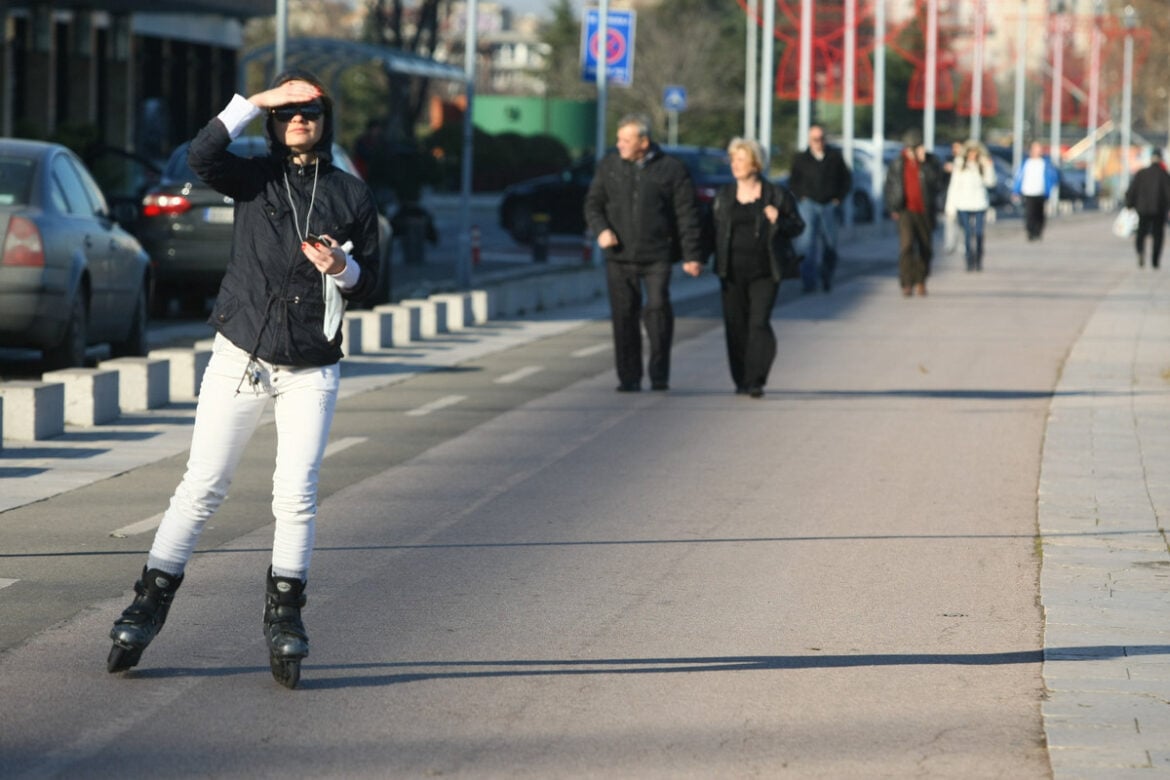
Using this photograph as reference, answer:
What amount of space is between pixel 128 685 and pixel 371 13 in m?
53.3

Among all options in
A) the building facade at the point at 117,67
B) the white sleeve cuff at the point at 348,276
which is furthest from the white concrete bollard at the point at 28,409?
the building facade at the point at 117,67

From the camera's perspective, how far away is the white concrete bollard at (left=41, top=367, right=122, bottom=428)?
42.4ft

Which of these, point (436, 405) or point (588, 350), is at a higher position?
point (588, 350)

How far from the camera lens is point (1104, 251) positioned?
41.8 m

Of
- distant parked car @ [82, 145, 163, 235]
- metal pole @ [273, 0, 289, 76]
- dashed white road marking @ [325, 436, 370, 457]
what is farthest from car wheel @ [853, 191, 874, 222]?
dashed white road marking @ [325, 436, 370, 457]

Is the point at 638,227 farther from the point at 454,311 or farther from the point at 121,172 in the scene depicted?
the point at 121,172

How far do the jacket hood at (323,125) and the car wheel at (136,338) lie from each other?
32.6 ft

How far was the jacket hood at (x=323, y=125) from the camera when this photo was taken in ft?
20.8

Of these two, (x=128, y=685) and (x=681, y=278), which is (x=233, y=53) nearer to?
(x=681, y=278)

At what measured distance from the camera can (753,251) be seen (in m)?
14.7

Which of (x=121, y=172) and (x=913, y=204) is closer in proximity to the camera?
(x=913, y=204)

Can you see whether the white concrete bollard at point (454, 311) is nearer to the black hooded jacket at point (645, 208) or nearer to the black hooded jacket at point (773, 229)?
the black hooded jacket at point (645, 208)

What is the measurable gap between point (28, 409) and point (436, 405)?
2.98 metres

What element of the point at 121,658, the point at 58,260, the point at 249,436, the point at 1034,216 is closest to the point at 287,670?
the point at 121,658
